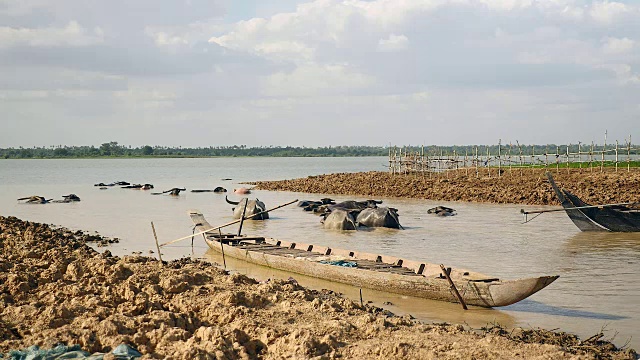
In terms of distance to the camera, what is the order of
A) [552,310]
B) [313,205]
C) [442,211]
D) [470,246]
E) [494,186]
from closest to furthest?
[552,310] → [470,246] → [442,211] → [313,205] → [494,186]

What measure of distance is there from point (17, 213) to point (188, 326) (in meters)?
17.8

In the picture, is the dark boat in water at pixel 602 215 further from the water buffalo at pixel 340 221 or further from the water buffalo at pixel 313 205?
the water buffalo at pixel 313 205

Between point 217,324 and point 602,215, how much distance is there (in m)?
11.2

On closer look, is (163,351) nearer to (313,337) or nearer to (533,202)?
(313,337)

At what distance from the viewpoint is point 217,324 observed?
269 inches

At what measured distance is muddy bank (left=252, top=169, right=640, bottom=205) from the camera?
21797mm

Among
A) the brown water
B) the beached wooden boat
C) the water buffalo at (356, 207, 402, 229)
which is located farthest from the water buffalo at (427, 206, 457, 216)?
the beached wooden boat

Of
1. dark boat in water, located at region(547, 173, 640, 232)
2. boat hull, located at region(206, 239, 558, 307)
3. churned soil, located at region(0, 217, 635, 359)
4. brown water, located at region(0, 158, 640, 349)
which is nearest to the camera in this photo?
churned soil, located at region(0, 217, 635, 359)

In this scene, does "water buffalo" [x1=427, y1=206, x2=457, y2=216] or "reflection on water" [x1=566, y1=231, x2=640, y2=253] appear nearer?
"reflection on water" [x1=566, y1=231, x2=640, y2=253]

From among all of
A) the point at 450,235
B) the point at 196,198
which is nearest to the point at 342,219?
the point at 450,235

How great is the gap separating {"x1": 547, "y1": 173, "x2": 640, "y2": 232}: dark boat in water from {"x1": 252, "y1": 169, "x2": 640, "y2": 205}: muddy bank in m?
5.13

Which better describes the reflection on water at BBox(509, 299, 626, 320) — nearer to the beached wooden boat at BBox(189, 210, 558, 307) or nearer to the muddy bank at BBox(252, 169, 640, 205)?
the beached wooden boat at BBox(189, 210, 558, 307)

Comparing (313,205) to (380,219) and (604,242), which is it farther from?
(604,242)

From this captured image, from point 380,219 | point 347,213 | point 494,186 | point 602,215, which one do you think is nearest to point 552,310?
point 602,215
